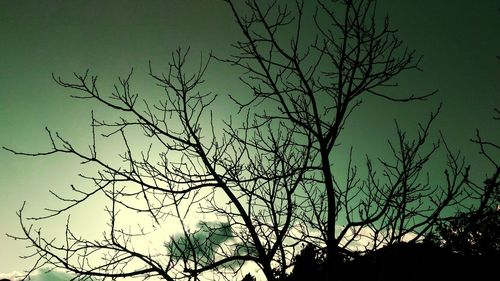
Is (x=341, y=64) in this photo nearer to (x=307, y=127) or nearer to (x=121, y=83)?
(x=307, y=127)

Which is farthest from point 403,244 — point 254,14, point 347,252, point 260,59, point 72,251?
point 72,251

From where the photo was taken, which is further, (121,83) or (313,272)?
(121,83)

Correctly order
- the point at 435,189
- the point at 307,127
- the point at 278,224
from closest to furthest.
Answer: the point at 435,189
the point at 307,127
the point at 278,224

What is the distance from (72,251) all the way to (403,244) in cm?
362

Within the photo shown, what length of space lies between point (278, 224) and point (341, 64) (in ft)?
8.16

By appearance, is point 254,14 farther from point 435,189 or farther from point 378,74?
point 435,189

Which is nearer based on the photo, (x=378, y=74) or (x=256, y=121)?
(x=378, y=74)

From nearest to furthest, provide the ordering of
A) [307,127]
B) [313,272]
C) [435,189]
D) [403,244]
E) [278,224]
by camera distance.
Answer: [403,244] < [435,189] < [313,272] < [307,127] < [278,224]

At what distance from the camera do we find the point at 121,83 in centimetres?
430

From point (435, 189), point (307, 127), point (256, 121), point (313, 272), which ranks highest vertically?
point (256, 121)

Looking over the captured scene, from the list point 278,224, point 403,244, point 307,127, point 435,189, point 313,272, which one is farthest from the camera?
point 278,224

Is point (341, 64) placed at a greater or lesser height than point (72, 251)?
greater

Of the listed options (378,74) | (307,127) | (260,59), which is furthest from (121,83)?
(378,74)

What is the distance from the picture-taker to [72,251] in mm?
3646
